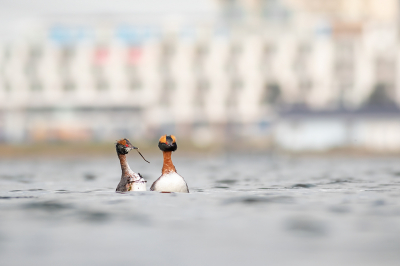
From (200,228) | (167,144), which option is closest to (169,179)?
(167,144)

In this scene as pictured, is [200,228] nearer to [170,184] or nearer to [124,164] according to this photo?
[170,184]

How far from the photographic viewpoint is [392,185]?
25500 mm

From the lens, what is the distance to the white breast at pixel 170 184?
60.8ft

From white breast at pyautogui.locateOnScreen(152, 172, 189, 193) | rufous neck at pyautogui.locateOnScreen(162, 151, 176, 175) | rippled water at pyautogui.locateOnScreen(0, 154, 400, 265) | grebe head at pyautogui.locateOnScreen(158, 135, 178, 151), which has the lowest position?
rippled water at pyautogui.locateOnScreen(0, 154, 400, 265)

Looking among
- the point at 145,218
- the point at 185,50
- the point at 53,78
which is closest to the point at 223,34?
the point at 185,50

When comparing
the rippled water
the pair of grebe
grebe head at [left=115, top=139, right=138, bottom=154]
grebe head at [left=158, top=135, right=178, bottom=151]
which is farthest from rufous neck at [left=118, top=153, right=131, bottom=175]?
grebe head at [left=158, top=135, right=178, bottom=151]

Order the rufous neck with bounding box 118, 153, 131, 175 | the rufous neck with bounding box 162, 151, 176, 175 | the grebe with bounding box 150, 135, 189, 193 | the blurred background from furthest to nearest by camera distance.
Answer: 1. the blurred background
2. the rufous neck with bounding box 118, 153, 131, 175
3. the grebe with bounding box 150, 135, 189, 193
4. the rufous neck with bounding box 162, 151, 176, 175

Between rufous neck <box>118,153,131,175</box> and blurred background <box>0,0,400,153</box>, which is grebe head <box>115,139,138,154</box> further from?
blurred background <box>0,0,400,153</box>

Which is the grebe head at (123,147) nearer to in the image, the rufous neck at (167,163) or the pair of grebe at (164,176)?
the pair of grebe at (164,176)

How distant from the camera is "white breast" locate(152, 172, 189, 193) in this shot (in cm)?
1853

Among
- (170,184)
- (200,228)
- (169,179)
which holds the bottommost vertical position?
(200,228)

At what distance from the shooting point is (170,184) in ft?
61.0

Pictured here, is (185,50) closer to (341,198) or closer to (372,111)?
(372,111)

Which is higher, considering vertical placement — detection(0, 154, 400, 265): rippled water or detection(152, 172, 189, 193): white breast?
detection(152, 172, 189, 193): white breast
